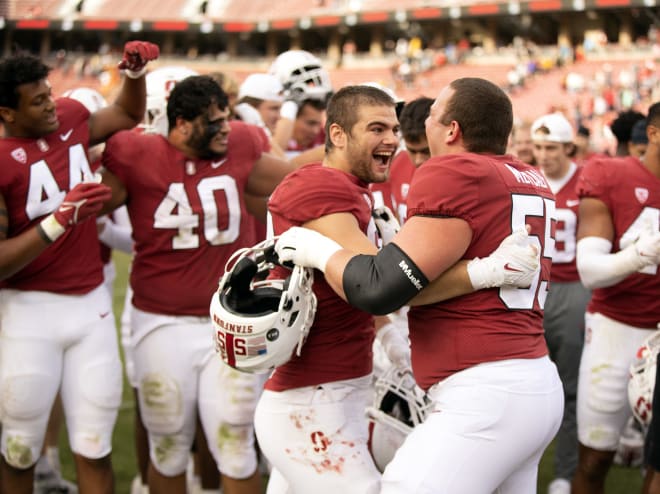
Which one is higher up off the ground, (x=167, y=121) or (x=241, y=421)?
(x=167, y=121)

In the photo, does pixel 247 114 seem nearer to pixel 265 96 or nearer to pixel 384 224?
pixel 265 96

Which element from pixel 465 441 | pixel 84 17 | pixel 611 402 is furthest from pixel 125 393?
pixel 84 17

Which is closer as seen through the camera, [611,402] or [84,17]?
[611,402]

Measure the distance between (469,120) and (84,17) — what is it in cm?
3684

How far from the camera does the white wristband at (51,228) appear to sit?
3332mm

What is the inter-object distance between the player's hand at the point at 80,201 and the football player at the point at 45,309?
0.02 metres

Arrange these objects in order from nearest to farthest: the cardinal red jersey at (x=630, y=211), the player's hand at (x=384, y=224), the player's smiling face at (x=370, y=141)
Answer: the player's smiling face at (x=370, y=141)
the player's hand at (x=384, y=224)
the cardinal red jersey at (x=630, y=211)

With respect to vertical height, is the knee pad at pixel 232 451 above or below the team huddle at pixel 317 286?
below

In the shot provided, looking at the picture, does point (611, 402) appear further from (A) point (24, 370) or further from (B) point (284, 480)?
(A) point (24, 370)

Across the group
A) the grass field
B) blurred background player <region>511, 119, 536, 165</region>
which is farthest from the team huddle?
blurred background player <region>511, 119, 536, 165</region>

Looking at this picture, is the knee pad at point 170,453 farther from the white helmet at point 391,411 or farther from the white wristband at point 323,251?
the white wristband at point 323,251

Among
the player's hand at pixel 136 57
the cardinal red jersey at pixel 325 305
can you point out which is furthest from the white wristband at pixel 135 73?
the cardinal red jersey at pixel 325 305

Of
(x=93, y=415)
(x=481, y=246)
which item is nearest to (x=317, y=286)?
(x=481, y=246)

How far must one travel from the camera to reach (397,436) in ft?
9.98
